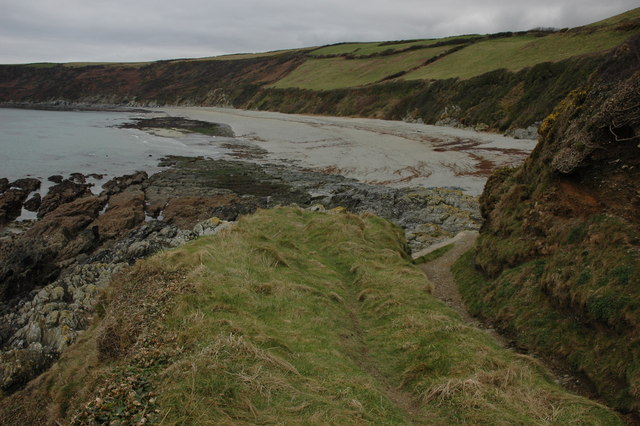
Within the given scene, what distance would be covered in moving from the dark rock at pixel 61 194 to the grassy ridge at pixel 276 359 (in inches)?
1285

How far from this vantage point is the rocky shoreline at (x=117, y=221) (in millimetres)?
17438

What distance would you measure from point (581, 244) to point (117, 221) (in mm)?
32584

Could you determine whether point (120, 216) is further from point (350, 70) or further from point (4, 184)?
point (350, 70)

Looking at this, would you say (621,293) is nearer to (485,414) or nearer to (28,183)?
(485,414)

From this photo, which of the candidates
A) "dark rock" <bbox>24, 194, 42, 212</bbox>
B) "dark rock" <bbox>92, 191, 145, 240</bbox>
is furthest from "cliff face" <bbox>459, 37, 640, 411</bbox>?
"dark rock" <bbox>24, 194, 42, 212</bbox>

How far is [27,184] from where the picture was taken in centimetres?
4744

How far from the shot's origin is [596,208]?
1452 cm

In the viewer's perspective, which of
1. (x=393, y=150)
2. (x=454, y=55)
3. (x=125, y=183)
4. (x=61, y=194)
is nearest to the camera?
(x=61, y=194)

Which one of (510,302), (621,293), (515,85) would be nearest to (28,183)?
(510,302)

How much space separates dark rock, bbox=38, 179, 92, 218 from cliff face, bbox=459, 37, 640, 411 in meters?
39.3

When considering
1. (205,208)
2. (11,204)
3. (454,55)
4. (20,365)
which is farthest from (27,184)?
(454,55)

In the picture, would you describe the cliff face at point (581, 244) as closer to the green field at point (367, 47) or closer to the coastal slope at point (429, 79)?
the coastal slope at point (429, 79)

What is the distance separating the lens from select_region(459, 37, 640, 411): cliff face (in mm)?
10883

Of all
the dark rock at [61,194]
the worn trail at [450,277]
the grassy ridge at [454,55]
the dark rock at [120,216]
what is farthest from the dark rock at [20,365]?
the grassy ridge at [454,55]
